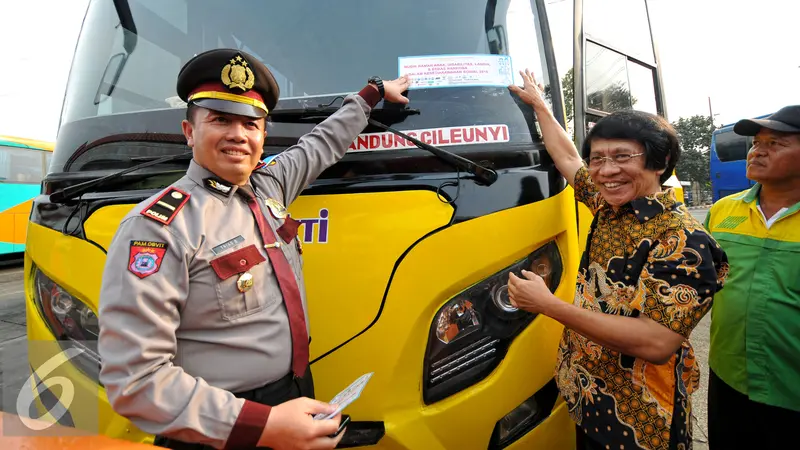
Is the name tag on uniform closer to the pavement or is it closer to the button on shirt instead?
the pavement

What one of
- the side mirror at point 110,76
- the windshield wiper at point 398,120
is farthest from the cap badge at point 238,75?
the side mirror at point 110,76

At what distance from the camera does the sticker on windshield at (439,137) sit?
1549 mm

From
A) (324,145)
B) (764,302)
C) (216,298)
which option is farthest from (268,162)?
(764,302)

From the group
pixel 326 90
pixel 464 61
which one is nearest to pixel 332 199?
pixel 326 90

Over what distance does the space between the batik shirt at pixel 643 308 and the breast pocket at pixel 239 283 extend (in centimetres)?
100

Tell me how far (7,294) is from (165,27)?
7760 millimetres

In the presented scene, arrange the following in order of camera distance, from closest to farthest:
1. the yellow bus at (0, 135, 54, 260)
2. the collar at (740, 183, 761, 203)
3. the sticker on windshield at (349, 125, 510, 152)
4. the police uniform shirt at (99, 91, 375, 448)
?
the police uniform shirt at (99, 91, 375, 448) → the sticker on windshield at (349, 125, 510, 152) → the collar at (740, 183, 761, 203) → the yellow bus at (0, 135, 54, 260)

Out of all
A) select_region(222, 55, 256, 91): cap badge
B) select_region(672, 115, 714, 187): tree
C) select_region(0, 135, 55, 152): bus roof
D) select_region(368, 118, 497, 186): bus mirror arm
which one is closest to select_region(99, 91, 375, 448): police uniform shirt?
select_region(222, 55, 256, 91): cap badge

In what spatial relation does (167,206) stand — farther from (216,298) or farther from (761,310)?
(761,310)

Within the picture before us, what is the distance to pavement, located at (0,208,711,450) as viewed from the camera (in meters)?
1.44

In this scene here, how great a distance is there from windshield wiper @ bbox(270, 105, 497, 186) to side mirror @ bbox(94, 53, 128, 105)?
897 millimetres

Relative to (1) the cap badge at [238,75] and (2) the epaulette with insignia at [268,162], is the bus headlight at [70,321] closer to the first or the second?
(2) the epaulette with insignia at [268,162]

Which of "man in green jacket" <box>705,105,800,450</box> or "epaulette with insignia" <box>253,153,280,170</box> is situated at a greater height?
"epaulette with insignia" <box>253,153,280,170</box>

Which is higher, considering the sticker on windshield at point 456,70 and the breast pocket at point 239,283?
the sticker on windshield at point 456,70
